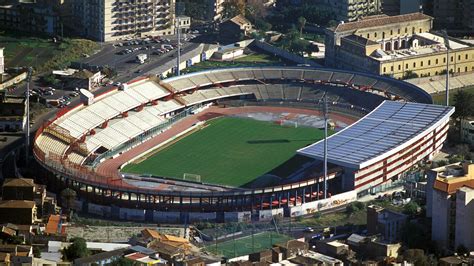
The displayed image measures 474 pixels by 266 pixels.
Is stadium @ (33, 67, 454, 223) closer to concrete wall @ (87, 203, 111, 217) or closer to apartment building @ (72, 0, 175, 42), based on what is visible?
concrete wall @ (87, 203, 111, 217)

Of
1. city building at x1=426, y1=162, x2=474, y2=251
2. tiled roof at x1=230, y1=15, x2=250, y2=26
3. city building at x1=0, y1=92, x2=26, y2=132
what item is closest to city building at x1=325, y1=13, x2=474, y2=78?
tiled roof at x1=230, y1=15, x2=250, y2=26

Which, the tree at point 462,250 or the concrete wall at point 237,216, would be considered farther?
the concrete wall at point 237,216

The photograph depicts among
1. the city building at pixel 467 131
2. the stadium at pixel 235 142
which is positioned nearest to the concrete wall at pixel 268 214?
the stadium at pixel 235 142

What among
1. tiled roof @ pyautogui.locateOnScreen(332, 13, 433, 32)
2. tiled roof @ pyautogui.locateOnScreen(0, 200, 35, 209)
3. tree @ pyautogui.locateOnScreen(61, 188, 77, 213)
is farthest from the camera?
tiled roof @ pyautogui.locateOnScreen(332, 13, 433, 32)

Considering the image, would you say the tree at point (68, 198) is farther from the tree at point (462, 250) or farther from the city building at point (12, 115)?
the tree at point (462, 250)

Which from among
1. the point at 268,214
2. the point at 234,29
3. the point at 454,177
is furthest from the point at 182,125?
the point at 454,177

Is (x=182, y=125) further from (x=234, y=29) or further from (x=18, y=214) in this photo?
(x=18, y=214)

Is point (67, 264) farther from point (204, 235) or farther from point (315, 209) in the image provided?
point (315, 209)
